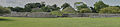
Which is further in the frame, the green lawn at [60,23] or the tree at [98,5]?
the tree at [98,5]

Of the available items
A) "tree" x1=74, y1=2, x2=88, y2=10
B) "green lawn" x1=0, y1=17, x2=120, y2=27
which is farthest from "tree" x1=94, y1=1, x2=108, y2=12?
"green lawn" x1=0, y1=17, x2=120, y2=27

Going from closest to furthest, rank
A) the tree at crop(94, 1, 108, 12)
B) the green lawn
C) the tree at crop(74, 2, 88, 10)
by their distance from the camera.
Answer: the green lawn → the tree at crop(94, 1, 108, 12) → the tree at crop(74, 2, 88, 10)

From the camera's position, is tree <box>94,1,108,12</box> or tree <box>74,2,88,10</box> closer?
tree <box>94,1,108,12</box>

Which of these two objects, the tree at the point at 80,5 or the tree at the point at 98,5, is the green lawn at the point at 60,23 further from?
the tree at the point at 98,5

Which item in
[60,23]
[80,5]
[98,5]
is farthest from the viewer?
[80,5]

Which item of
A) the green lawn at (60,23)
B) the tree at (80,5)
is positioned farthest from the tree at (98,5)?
Answer: the green lawn at (60,23)

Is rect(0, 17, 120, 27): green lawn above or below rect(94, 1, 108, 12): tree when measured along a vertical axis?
above

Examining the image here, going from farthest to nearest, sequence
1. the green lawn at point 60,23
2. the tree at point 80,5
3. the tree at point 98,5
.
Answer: the tree at point 80,5
the tree at point 98,5
the green lawn at point 60,23

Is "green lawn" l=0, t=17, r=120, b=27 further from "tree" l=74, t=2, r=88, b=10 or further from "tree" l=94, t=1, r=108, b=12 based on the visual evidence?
"tree" l=94, t=1, r=108, b=12

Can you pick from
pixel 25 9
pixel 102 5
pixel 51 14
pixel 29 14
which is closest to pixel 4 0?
pixel 29 14

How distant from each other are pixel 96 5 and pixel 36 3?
25.0m

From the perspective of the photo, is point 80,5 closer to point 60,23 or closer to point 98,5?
point 98,5

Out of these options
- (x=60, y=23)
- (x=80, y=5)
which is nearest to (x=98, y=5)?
(x=80, y=5)

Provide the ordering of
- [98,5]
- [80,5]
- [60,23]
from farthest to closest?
[80,5] < [98,5] < [60,23]
